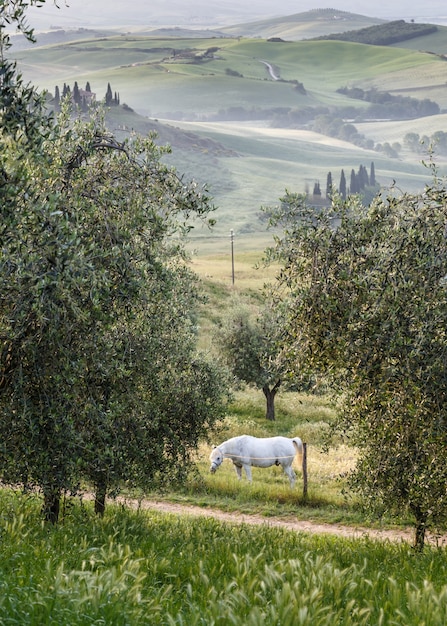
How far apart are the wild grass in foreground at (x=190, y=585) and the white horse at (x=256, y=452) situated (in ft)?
71.0

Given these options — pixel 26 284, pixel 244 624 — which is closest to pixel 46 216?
pixel 26 284

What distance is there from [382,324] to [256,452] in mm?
24520

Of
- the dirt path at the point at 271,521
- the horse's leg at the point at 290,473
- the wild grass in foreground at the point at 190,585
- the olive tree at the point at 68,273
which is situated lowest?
the horse's leg at the point at 290,473

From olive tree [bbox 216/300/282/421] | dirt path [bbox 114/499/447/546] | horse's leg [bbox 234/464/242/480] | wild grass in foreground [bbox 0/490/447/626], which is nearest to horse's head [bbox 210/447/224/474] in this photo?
horse's leg [bbox 234/464/242/480]

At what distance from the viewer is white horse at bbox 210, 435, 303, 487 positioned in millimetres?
35781

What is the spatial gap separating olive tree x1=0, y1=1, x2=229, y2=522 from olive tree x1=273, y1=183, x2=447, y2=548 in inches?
99.3

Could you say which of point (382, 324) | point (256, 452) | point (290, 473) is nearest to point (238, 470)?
point (256, 452)

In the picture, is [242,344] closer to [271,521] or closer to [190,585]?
[271,521]

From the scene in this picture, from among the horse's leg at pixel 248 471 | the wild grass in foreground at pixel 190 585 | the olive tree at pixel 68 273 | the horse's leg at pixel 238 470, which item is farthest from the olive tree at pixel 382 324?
the horse's leg at pixel 238 470

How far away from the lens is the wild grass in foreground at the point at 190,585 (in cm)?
723

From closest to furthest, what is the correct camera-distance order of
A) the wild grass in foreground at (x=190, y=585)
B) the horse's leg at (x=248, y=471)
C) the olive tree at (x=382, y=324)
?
A: the wild grass in foreground at (x=190, y=585), the olive tree at (x=382, y=324), the horse's leg at (x=248, y=471)

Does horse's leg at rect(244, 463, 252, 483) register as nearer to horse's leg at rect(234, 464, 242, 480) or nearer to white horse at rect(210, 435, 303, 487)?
white horse at rect(210, 435, 303, 487)

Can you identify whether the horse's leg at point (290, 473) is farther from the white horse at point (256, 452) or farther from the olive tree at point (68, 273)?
the olive tree at point (68, 273)

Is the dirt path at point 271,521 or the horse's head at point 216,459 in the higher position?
the dirt path at point 271,521
